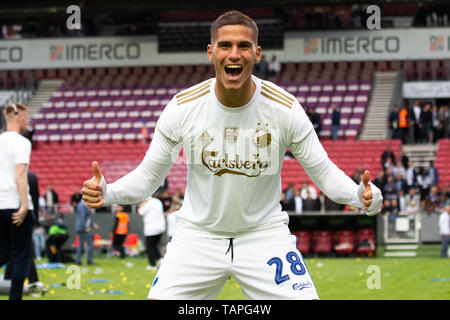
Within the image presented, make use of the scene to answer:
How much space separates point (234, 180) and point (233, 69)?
0.70m

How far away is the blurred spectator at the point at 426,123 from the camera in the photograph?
99.9ft

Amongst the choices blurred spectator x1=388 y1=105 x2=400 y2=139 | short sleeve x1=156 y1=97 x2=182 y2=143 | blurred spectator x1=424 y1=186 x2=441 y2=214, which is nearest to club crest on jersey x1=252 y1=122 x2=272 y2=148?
short sleeve x1=156 y1=97 x2=182 y2=143

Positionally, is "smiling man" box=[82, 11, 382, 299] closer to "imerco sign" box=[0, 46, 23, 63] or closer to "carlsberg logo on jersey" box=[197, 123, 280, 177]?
"carlsberg logo on jersey" box=[197, 123, 280, 177]

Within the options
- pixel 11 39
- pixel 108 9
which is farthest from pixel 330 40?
pixel 11 39

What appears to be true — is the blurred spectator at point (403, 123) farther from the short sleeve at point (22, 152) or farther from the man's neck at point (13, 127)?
the short sleeve at point (22, 152)

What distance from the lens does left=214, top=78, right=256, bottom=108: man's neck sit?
5125 millimetres

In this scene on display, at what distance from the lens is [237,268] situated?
516 cm

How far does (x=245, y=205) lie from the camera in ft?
17.1

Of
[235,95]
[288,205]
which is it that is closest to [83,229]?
[288,205]

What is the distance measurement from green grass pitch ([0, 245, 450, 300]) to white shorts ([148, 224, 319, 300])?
251 inches

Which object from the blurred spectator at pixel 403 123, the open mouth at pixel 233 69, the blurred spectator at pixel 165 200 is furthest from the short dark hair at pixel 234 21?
the blurred spectator at pixel 403 123

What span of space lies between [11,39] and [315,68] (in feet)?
47.9

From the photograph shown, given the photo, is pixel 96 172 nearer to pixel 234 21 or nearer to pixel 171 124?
pixel 171 124
